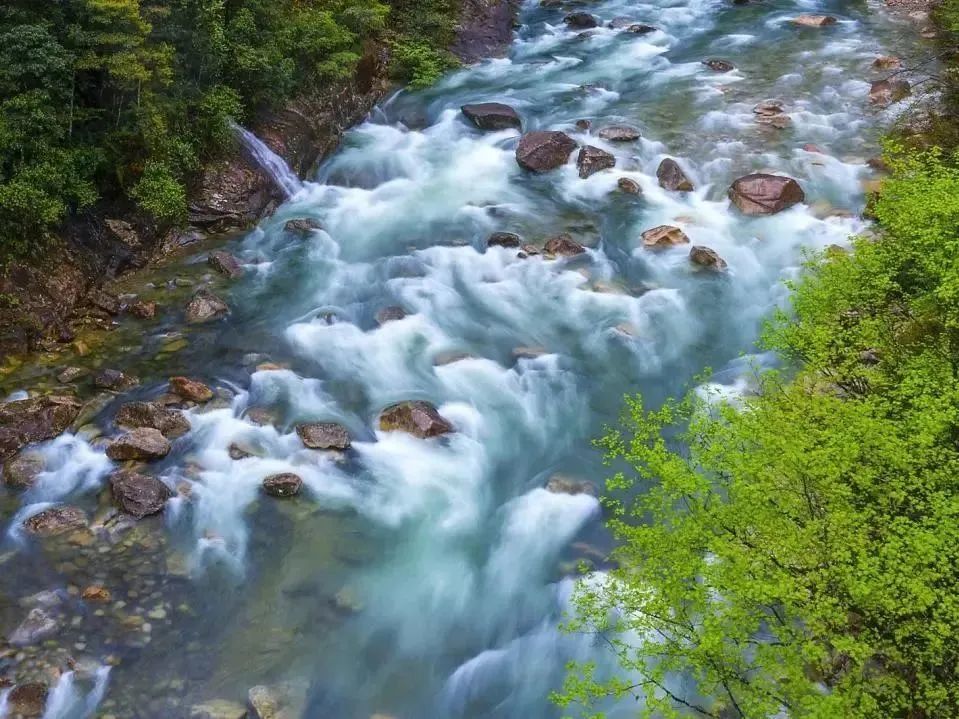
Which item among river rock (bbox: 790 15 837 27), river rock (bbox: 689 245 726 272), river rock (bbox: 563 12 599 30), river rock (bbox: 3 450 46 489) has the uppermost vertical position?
river rock (bbox: 563 12 599 30)

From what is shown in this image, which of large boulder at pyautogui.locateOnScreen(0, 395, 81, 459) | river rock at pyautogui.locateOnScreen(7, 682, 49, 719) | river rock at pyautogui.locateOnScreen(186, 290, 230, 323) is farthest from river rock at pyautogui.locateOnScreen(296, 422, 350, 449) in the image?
river rock at pyautogui.locateOnScreen(7, 682, 49, 719)

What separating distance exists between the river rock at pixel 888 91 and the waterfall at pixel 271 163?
51.2 ft

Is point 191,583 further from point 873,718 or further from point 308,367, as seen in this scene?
point 873,718

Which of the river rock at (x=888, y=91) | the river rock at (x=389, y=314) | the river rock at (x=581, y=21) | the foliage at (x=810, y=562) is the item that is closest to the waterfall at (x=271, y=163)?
the river rock at (x=389, y=314)

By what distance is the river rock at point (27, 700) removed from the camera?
8.17 meters

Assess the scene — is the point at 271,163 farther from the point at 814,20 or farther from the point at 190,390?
the point at 814,20

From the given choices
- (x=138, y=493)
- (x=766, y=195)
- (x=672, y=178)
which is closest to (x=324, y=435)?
(x=138, y=493)

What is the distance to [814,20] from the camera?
26.7 meters

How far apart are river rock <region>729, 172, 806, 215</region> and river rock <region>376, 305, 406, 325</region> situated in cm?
835

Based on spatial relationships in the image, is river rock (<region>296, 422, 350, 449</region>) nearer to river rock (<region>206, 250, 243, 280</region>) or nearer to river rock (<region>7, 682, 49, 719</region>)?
river rock (<region>7, 682, 49, 719</region>)

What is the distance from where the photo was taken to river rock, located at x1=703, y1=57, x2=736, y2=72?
2400 cm

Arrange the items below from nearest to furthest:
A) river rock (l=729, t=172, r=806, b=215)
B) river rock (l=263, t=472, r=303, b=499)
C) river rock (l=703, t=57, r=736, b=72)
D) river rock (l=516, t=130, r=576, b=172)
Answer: river rock (l=263, t=472, r=303, b=499) → river rock (l=729, t=172, r=806, b=215) → river rock (l=516, t=130, r=576, b=172) → river rock (l=703, t=57, r=736, b=72)

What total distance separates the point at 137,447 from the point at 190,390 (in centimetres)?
152

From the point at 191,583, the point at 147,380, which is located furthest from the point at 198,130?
the point at 191,583
